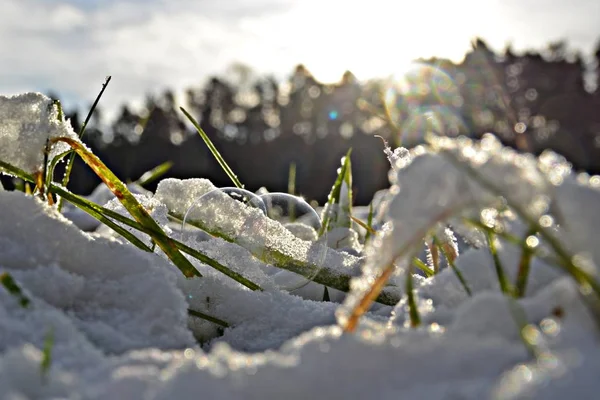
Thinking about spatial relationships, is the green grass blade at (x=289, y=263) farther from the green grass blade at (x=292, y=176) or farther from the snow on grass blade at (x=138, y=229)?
the green grass blade at (x=292, y=176)

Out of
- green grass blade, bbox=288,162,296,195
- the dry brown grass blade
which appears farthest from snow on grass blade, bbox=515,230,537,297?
green grass blade, bbox=288,162,296,195

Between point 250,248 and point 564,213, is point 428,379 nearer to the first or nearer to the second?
point 564,213

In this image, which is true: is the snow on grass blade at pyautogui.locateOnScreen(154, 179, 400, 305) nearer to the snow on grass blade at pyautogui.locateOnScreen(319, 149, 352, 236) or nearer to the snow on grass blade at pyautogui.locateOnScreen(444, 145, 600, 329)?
the snow on grass blade at pyautogui.locateOnScreen(319, 149, 352, 236)

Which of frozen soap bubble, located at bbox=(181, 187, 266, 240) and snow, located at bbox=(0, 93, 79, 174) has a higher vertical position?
snow, located at bbox=(0, 93, 79, 174)

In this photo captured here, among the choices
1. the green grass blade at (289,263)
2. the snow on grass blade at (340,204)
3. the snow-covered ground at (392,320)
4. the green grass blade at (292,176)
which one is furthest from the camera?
the green grass blade at (292,176)

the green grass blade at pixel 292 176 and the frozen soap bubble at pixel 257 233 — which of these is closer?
the frozen soap bubble at pixel 257 233

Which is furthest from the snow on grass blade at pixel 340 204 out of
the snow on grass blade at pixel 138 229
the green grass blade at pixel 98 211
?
the green grass blade at pixel 98 211

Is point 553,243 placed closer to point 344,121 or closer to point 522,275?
point 522,275
